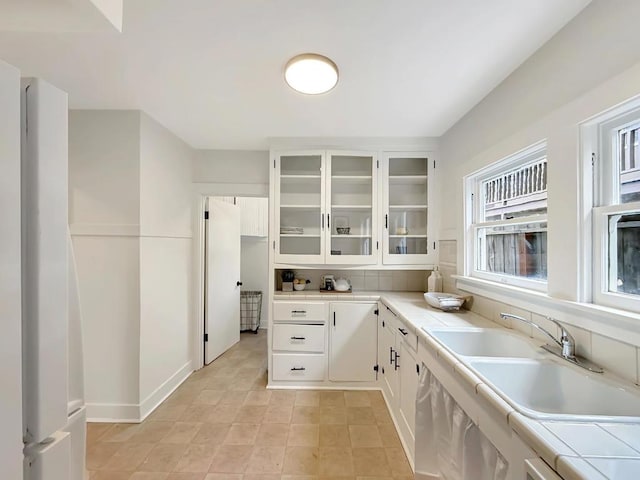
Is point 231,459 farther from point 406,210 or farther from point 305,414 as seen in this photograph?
point 406,210

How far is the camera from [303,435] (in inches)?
84.0

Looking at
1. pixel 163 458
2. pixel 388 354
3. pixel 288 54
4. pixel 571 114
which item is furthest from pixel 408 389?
pixel 288 54

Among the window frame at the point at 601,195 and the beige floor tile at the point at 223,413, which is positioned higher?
the window frame at the point at 601,195

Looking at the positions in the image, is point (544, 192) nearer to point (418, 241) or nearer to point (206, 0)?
point (418, 241)

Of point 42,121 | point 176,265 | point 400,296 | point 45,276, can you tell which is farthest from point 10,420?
point 400,296

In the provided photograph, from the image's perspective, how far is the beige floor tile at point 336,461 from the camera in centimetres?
179

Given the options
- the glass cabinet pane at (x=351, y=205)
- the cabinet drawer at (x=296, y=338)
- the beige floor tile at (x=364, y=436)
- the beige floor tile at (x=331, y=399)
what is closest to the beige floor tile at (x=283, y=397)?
the beige floor tile at (x=331, y=399)

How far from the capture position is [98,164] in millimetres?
2285

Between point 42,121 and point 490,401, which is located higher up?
point 42,121

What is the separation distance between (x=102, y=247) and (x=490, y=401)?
262cm

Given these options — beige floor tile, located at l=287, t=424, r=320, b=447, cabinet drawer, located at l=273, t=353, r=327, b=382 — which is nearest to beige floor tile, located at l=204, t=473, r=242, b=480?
beige floor tile, located at l=287, t=424, r=320, b=447

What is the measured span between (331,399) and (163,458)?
131 cm

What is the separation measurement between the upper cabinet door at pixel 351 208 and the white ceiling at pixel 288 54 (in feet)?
1.80

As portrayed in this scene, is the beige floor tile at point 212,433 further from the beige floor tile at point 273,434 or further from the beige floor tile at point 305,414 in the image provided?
the beige floor tile at point 305,414
